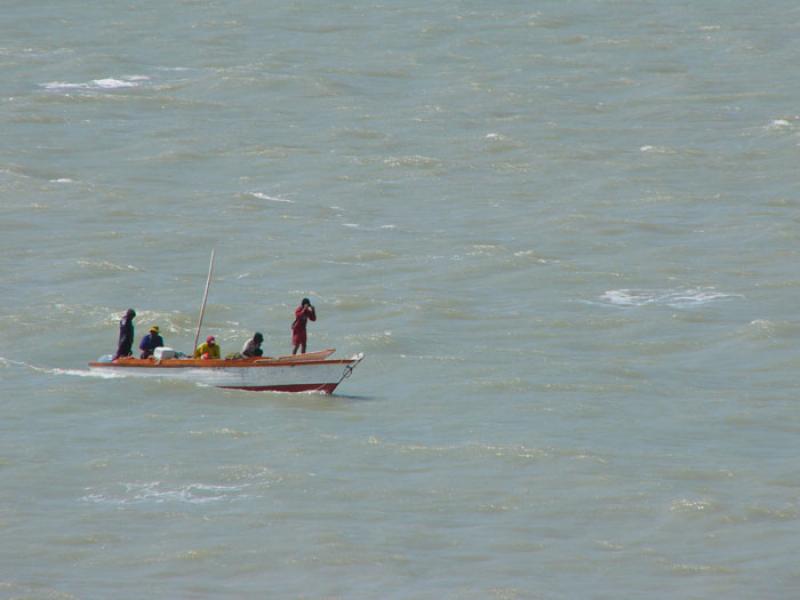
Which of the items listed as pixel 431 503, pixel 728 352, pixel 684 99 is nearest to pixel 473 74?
pixel 684 99

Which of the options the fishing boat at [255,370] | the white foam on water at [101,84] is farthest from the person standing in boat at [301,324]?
the white foam on water at [101,84]

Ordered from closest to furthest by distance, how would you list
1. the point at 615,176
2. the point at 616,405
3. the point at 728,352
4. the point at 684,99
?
the point at 616,405 < the point at 728,352 < the point at 615,176 < the point at 684,99

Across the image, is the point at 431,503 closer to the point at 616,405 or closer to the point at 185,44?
the point at 616,405

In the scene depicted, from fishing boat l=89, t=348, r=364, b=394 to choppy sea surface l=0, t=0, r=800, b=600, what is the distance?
1.12 feet

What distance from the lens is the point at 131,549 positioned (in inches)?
974

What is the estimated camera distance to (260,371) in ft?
110

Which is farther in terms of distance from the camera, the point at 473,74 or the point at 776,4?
the point at 776,4

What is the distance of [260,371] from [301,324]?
A: 1.24 m

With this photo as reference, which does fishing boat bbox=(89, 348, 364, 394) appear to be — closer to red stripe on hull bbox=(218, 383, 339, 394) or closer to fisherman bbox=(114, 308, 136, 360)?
red stripe on hull bbox=(218, 383, 339, 394)

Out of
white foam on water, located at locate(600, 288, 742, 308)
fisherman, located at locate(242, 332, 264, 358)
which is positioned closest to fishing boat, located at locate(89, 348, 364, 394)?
fisherman, located at locate(242, 332, 264, 358)

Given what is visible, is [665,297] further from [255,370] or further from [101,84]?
[101,84]

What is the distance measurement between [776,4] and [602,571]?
50.0m

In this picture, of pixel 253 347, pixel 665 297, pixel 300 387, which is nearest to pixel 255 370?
pixel 253 347

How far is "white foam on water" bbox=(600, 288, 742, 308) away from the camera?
4038 centimetres
